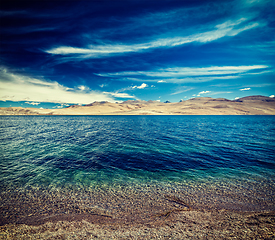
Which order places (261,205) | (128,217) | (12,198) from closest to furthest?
(128,217) < (261,205) < (12,198)

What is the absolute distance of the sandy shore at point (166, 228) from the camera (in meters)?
6.15

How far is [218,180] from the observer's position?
12.3 metres

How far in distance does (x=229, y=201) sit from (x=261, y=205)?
5.97 ft

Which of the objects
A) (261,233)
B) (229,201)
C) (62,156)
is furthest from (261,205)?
(62,156)

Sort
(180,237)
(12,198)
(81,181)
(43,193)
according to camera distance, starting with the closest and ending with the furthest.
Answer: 1. (180,237)
2. (12,198)
3. (43,193)
4. (81,181)

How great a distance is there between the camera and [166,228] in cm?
666

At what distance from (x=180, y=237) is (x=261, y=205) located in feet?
22.0

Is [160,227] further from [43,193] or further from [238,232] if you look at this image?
[43,193]

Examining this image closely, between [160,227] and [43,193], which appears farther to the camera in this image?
[43,193]

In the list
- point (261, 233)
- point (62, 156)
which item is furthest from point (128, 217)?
point (62, 156)

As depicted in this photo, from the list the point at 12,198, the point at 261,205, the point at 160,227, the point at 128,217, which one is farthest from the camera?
the point at 12,198

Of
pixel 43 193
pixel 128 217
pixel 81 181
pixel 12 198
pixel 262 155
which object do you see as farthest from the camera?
pixel 262 155

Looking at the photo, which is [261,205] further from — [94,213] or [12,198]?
[12,198]

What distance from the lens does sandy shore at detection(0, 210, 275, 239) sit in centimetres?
615
